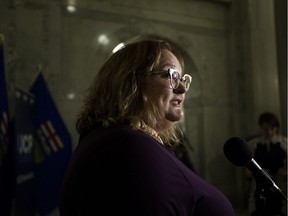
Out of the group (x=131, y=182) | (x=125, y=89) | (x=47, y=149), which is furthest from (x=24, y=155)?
(x=131, y=182)

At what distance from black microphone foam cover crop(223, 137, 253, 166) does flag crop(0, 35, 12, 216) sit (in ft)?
7.32

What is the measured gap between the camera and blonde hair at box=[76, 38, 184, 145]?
1106 millimetres

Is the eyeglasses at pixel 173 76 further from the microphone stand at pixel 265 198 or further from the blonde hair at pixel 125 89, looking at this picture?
the microphone stand at pixel 265 198

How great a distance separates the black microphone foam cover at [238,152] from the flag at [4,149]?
223cm

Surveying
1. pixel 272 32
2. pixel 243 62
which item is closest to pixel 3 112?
pixel 243 62

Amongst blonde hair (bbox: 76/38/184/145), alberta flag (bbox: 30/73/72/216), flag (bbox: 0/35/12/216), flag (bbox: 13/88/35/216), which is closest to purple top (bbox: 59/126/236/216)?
blonde hair (bbox: 76/38/184/145)

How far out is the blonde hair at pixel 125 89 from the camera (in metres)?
1.11

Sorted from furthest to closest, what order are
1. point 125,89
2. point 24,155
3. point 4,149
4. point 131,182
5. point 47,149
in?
1. point 47,149
2. point 24,155
3. point 4,149
4. point 125,89
5. point 131,182

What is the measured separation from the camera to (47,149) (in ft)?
12.0

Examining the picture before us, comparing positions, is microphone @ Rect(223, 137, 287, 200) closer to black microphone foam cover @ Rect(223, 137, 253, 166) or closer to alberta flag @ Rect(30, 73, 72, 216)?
black microphone foam cover @ Rect(223, 137, 253, 166)

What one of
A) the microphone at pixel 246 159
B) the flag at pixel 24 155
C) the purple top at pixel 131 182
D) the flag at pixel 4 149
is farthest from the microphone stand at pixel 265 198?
the flag at pixel 24 155

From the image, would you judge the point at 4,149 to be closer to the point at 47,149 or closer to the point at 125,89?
the point at 47,149

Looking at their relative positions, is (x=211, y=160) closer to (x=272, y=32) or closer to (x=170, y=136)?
(x=272, y=32)

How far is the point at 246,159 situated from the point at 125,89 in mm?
527
